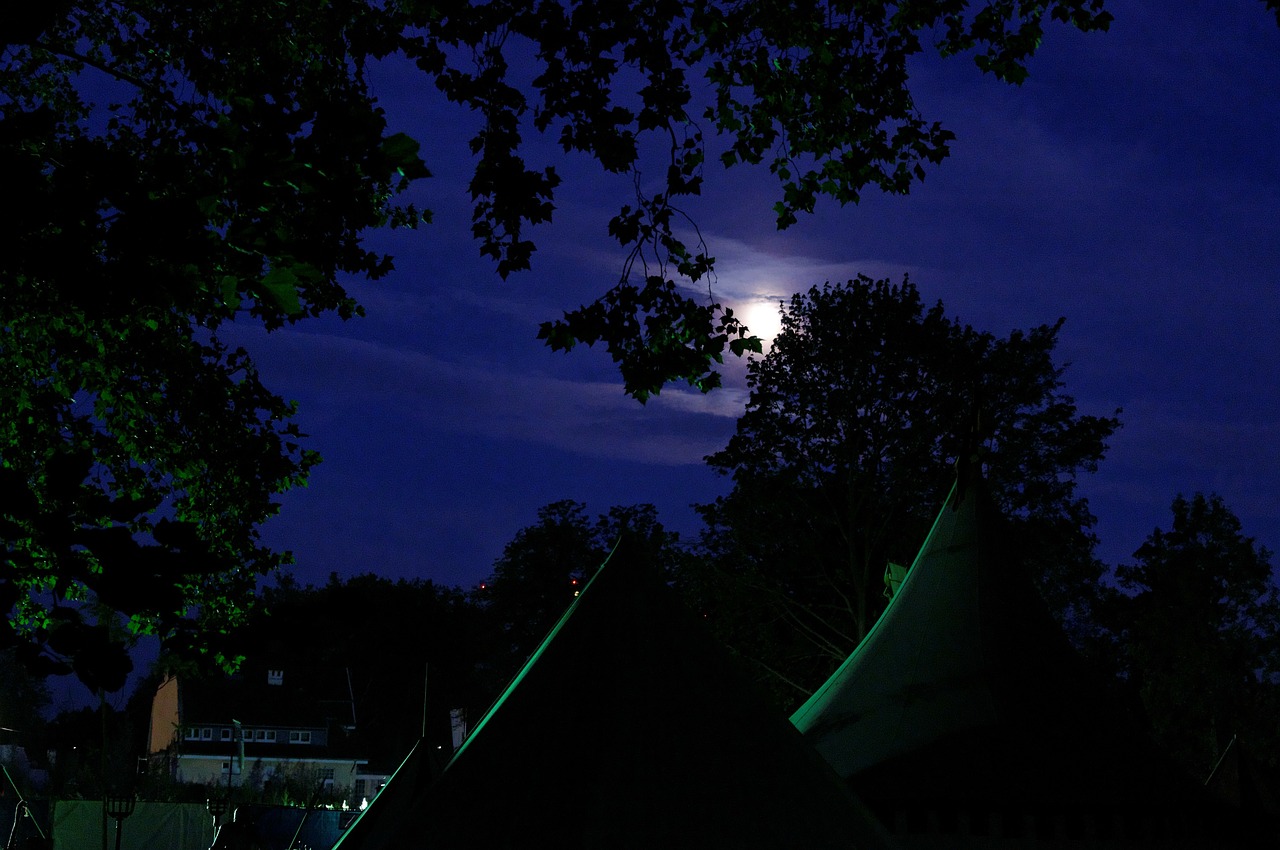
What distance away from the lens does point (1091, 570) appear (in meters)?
28.0

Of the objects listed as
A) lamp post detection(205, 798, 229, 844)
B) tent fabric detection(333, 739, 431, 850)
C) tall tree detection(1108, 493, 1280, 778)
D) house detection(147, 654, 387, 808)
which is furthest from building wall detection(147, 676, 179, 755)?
tent fabric detection(333, 739, 431, 850)

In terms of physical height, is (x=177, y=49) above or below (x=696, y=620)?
above

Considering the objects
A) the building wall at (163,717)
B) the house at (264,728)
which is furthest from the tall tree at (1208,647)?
the building wall at (163,717)

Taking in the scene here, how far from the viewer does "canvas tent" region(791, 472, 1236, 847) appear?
7.78m

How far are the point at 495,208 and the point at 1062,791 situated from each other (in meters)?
5.44

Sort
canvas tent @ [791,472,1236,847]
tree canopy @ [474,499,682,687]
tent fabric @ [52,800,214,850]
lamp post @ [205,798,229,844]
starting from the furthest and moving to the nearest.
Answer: tree canopy @ [474,499,682,687] < lamp post @ [205,798,229,844] < tent fabric @ [52,800,214,850] < canvas tent @ [791,472,1236,847]

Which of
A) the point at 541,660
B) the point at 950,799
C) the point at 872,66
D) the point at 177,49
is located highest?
the point at 177,49

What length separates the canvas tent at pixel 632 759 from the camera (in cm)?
463

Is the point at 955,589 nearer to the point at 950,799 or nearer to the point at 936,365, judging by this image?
the point at 950,799

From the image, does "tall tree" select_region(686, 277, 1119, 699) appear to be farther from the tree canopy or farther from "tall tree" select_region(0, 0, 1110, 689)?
the tree canopy

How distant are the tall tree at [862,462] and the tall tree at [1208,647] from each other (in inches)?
260

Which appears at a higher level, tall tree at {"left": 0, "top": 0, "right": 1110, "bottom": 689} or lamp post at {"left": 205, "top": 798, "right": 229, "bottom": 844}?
tall tree at {"left": 0, "top": 0, "right": 1110, "bottom": 689}

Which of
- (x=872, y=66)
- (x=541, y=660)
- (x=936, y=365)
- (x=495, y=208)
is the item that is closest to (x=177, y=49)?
(x=495, y=208)

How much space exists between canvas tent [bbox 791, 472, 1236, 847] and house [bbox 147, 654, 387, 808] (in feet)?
192
